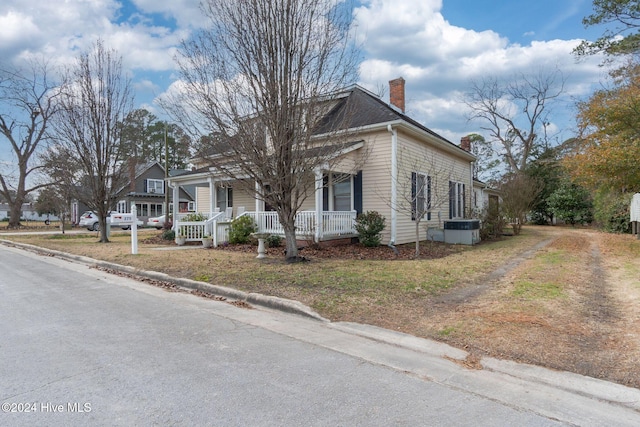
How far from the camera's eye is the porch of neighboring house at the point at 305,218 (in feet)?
38.7

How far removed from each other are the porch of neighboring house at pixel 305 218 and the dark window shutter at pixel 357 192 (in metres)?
0.08

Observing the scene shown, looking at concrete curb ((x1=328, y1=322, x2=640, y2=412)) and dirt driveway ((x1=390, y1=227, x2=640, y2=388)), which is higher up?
dirt driveway ((x1=390, y1=227, x2=640, y2=388))

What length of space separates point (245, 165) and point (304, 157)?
135 centimetres

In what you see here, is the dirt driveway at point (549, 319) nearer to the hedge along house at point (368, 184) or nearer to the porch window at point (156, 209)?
the hedge along house at point (368, 184)

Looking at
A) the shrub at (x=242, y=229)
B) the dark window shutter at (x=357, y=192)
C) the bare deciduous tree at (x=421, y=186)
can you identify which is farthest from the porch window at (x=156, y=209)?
the bare deciduous tree at (x=421, y=186)

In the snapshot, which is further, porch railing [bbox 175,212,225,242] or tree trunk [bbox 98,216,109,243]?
tree trunk [bbox 98,216,109,243]

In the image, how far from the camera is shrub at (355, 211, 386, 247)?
11992 mm

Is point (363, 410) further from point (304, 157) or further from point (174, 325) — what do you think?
point (304, 157)

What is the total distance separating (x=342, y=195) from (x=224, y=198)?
650 cm

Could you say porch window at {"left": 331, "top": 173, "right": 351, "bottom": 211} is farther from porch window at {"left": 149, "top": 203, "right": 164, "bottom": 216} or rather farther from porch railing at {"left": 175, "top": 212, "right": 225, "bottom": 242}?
porch window at {"left": 149, "top": 203, "right": 164, "bottom": 216}

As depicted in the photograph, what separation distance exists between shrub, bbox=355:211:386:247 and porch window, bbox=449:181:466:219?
6809 mm

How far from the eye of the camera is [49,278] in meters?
8.12

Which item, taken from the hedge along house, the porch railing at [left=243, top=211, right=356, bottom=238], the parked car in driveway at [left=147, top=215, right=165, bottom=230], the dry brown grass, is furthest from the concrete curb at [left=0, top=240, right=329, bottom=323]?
the parked car in driveway at [left=147, top=215, right=165, bottom=230]

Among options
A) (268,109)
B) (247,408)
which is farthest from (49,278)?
(247,408)
